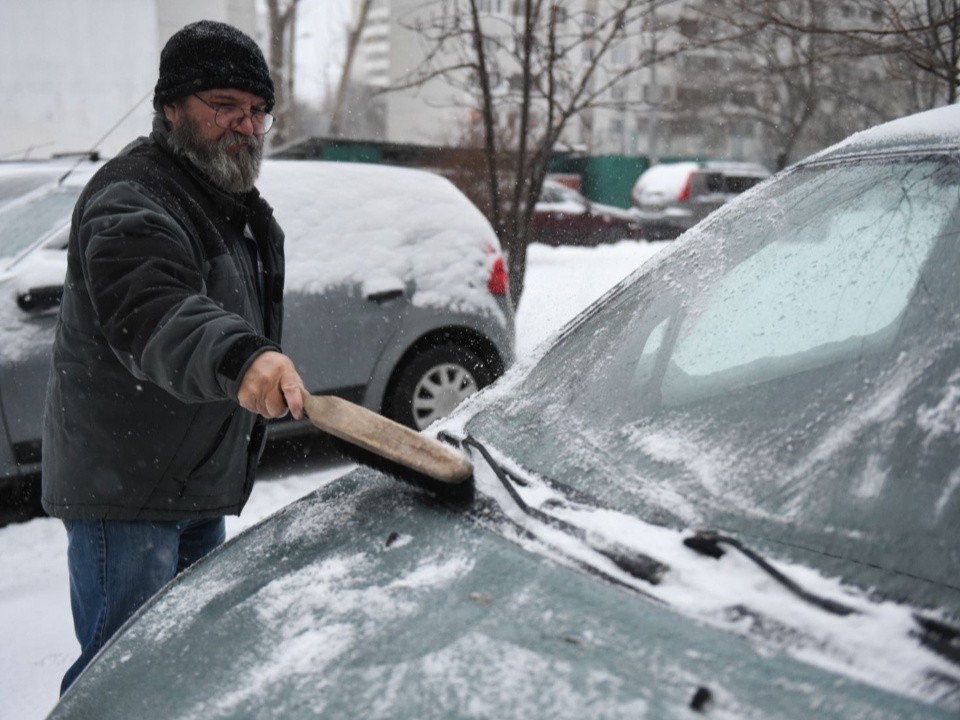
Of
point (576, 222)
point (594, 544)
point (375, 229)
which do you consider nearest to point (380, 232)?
point (375, 229)

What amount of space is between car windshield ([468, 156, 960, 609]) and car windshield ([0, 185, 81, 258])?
3303 millimetres

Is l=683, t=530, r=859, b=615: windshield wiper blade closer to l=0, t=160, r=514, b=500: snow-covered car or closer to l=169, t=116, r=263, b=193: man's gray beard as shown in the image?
l=169, t=116, r=263, b=193: man's gray beard

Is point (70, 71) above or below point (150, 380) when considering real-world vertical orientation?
above

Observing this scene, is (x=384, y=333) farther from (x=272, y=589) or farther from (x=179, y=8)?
(x=179, y=8)

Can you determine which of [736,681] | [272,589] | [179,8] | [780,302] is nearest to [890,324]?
[780,302]

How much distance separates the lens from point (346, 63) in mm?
21766

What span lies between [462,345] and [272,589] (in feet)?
12.2

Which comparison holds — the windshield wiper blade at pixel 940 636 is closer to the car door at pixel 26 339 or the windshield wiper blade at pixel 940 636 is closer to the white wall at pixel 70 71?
the car door at pixel 26 339

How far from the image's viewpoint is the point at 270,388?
1628 mm

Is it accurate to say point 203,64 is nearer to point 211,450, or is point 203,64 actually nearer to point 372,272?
point 211,450

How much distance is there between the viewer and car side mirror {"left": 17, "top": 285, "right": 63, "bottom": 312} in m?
4.11

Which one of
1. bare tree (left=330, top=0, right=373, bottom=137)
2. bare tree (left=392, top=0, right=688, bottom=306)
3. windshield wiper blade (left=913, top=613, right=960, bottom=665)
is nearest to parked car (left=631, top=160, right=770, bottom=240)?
bare tree (left=330, top=0, right=373, bottom=137)

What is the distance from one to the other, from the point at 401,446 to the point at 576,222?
60.7 feet

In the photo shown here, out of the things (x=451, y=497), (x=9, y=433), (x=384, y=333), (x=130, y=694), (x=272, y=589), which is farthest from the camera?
(x=384, y=333)
